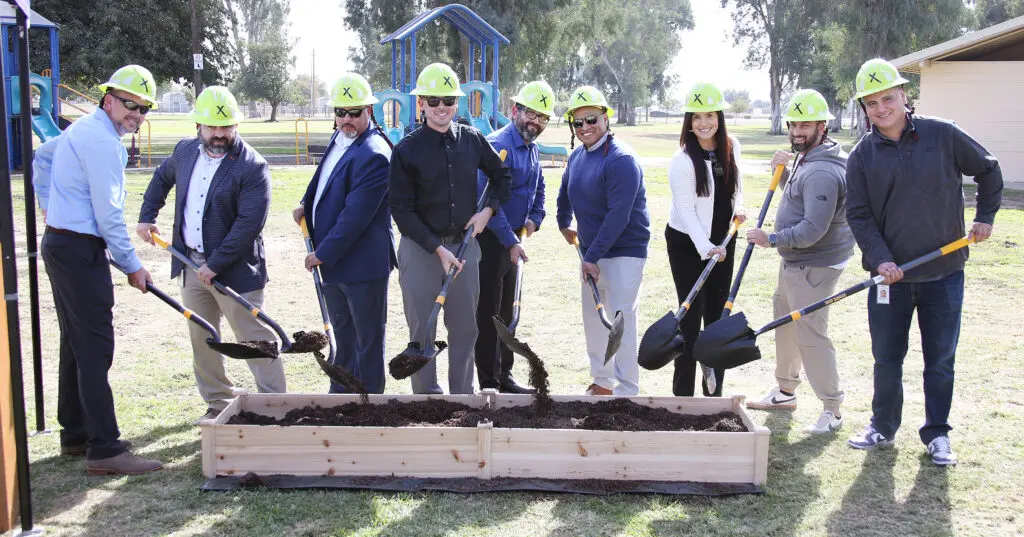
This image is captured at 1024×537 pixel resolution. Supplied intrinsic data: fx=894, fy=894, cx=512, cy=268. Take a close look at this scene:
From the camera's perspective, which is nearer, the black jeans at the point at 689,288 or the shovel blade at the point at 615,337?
the shovel blade at the point at 615,337

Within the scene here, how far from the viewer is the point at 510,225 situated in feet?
19.3

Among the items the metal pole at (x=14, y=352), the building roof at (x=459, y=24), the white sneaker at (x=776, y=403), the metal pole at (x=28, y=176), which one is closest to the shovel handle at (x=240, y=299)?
the metal pole at (x=28, y=176)

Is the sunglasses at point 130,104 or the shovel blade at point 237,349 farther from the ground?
the sunglasses at point 130,104

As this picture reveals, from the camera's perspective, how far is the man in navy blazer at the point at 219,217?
506 cm

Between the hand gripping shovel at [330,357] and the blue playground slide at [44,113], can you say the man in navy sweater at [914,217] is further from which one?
the blue playground slide at [44,113]

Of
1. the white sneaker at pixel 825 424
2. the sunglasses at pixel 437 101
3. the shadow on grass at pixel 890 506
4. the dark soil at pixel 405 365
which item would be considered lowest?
the shadow on grass at pixel 890 506

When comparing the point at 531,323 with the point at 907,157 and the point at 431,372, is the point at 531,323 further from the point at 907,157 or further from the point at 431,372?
the point at 907,157

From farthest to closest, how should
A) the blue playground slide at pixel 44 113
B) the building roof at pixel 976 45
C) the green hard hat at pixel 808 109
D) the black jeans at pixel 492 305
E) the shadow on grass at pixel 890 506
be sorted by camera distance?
the building roof at pixel 976 45, the blue playground slide at pixel 44 113, the black jeans at pixel 492 305, the green hard hat at pixel 808 109, the shadow on grass at pixel 890 506

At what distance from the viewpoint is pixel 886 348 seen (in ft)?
16.1

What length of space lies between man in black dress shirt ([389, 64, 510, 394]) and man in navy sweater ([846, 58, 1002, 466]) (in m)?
2.06

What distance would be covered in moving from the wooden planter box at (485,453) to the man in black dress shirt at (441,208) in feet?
2.90

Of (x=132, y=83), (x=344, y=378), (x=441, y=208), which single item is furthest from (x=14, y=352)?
(x=441, y=208)

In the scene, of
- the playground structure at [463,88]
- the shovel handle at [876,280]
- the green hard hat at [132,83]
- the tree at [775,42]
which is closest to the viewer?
the green hard hat at [132,83]

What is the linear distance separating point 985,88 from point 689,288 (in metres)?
18.9
